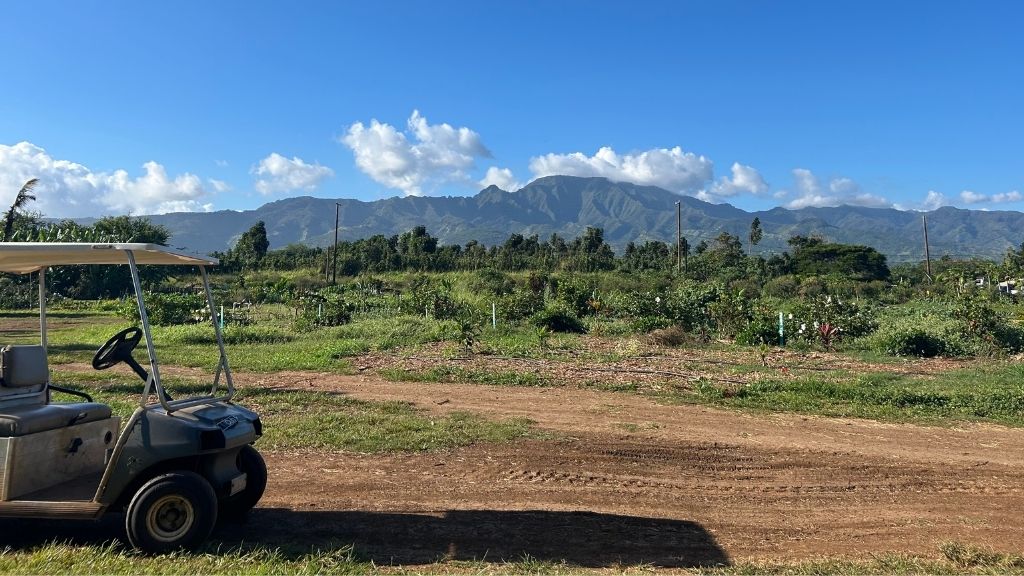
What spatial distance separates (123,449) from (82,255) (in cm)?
159

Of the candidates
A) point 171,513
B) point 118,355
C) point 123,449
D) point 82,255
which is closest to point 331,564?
point 171,513

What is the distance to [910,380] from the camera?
12570 millimetres

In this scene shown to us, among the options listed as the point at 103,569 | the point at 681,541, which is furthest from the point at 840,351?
the point at 103,569

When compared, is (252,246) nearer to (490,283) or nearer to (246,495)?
(490,283)

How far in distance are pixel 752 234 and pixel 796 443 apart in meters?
70.8

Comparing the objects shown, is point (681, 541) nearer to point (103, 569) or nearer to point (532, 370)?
point (103, 569)

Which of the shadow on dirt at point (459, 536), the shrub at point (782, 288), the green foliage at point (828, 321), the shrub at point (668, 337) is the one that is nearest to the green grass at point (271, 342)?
the shrub at point (668, 337)

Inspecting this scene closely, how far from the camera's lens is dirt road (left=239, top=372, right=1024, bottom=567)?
513cm

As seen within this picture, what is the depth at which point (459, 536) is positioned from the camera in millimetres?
5199

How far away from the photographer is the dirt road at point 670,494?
513 cm

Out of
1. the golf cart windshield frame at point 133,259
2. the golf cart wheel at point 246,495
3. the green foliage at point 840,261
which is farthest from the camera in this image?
the green foliage at point 840,261

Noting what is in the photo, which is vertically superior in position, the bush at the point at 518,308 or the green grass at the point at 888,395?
the bush at the point at 518,308

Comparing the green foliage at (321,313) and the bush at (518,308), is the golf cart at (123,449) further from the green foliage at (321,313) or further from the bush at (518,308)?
the bush at (518,308)

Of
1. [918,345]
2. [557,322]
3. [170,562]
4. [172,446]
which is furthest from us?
[557,322]
